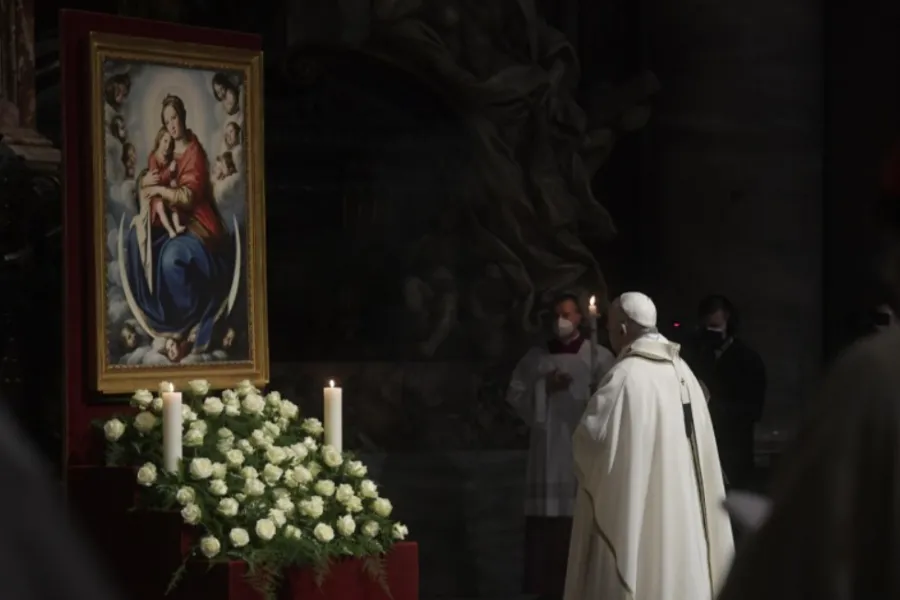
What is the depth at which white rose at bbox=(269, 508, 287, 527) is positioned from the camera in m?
5.91

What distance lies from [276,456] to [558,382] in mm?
4651

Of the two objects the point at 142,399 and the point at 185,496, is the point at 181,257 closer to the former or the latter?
the point at 142,399

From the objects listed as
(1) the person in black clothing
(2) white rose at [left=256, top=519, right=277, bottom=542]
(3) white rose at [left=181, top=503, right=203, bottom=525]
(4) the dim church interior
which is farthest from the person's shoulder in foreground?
(1) the person in black clothing

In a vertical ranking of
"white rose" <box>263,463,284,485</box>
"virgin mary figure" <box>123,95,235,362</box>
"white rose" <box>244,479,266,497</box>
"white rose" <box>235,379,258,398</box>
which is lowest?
"white rose" <box>244,479,266,497</box>

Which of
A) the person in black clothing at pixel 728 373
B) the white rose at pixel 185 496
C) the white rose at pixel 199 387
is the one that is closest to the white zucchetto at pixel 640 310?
the white rose at pixel 199 387

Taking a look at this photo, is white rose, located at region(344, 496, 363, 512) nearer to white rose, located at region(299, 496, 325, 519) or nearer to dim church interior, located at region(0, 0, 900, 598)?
white rose, located at region(299, 496, 325, 519)

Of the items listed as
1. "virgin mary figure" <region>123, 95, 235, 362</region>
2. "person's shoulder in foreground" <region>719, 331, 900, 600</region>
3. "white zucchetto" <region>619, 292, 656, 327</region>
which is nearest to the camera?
"person's shoulder in foreground" <region>719, 331, 900, 600</region>

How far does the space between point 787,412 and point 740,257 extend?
1.30m

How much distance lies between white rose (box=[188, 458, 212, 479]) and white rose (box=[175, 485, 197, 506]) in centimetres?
7

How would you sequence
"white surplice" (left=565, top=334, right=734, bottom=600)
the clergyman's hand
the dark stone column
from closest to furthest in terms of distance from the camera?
"white surplice" (left=565, top=334, right=734, bottom=600) < the clergyman's hand < the dark stone column

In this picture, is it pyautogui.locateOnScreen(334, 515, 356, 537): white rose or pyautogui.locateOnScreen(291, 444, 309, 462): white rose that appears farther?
pyautogui.locateOnScreen(291, 444, 309, 462): white rose

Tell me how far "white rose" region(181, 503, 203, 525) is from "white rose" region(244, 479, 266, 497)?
0.20 m

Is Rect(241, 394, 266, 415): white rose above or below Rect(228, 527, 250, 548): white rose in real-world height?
above

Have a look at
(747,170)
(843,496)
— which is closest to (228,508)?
(843,496)
